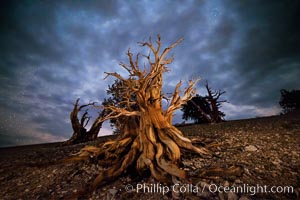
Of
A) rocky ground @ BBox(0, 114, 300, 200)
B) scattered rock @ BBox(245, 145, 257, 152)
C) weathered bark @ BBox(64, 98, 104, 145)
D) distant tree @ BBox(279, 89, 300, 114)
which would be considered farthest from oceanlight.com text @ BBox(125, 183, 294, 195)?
distant tree @ BBox(279, 89, 300, 114)

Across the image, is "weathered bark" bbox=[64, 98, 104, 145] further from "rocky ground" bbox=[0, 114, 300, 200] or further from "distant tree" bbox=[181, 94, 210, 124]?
"distant tree" bbox=[181, 94, 210, 124]

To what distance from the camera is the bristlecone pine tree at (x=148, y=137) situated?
3.67 meters

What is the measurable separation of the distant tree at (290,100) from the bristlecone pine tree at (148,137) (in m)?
20.8

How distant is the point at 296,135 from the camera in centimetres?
491

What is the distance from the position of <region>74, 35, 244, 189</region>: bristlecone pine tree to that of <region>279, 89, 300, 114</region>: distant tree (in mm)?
20838

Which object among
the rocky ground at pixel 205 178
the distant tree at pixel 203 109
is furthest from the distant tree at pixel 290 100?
the rocky ground at pixel 205 178

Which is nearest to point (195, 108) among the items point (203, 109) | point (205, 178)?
point (203, 109)

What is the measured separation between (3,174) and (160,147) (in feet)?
14.6

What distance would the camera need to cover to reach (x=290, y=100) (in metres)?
19.7

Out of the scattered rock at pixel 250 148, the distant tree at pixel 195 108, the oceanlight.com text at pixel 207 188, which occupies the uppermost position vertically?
the distant tree at pixel 195 108

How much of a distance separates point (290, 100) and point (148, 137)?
23.0 m

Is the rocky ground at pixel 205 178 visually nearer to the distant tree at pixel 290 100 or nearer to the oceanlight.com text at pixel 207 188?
the oceanlight.com text at pixel 207 188

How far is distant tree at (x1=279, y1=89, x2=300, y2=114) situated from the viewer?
63.3 feet

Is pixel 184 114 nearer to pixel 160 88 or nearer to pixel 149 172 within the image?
pixel 160 88
